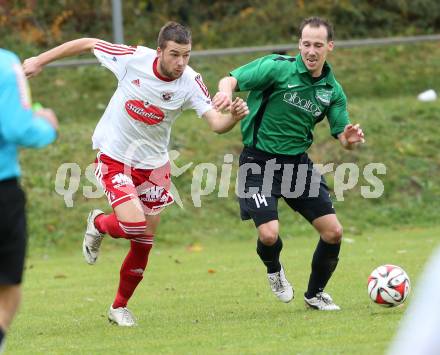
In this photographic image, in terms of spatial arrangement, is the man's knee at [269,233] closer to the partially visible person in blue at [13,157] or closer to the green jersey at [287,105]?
the green jersey at [287,105]

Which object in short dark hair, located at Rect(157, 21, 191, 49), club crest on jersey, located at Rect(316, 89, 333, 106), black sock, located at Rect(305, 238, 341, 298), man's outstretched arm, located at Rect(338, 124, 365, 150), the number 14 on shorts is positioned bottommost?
black sock, located at Rect(305, 238, 341, 298)

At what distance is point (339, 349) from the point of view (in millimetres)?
5699

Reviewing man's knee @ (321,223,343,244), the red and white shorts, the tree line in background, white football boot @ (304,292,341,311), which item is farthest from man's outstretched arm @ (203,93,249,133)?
the tree line in background

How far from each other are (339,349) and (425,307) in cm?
370

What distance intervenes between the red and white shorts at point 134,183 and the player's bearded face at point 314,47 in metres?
1.36

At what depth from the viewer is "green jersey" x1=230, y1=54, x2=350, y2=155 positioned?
754cm

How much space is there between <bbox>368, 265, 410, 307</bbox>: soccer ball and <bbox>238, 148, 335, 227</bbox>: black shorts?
2.17ft

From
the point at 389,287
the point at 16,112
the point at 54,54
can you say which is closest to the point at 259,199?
the point at 389,287

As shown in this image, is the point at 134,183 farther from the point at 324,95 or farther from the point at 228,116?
the point at 324,95

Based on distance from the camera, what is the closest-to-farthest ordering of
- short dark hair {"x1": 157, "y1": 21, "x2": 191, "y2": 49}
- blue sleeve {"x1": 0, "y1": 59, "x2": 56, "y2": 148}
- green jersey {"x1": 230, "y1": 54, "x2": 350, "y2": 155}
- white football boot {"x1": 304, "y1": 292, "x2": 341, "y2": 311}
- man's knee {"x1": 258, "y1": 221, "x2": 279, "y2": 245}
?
1. blue sleeve {"x1": 0, "y1": 59, "x2": 56, "y2": 148}
2. short dark hair {"x1": 157, "y1": 21, "x2": 191, "y2": 49}
3. man's knee {"x1": 258, "y1": 221, "x2": 279, "y2": 245}
4. green jersey {"x1": 230, "y1": 54, "x2": 350, "y2": 155}
5. white football boot {"x1": 304, "y1": 292, "x2": 341, "y2": 311}

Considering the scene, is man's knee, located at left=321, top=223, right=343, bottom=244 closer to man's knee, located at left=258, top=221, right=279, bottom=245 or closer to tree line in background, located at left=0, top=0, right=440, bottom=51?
man's knee, located at left=258, top=221, right=279, bottom=245

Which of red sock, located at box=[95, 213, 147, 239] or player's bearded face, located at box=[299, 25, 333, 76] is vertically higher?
player's bearded face, located at box=[299, 25, 333, 76]

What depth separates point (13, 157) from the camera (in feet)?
14.8

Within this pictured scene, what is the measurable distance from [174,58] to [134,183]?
1.01 m
